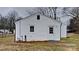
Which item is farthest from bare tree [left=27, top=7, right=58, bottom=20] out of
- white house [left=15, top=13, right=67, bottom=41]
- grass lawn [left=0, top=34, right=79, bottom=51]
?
grass lawn [left=0, top=34, right=79, bottom=51]

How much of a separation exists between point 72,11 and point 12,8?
0.73 metres

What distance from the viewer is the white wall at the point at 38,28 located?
7.27 metres

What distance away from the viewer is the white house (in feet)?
23.8

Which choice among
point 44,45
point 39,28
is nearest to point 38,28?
point 39,28

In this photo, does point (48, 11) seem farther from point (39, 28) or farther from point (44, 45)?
point (44, 45)

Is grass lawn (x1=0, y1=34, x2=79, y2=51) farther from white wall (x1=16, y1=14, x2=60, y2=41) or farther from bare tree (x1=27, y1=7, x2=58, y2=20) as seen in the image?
bare tree (x1=27, y1=7, x2=58, y2=20)

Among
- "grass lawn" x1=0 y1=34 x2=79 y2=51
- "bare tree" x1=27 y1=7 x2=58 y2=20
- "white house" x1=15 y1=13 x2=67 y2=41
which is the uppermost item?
"bare tree" x1=27 y1=7 x2=58 y2=20

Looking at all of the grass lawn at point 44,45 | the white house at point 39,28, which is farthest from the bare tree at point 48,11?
the grass lawn at point 44,45

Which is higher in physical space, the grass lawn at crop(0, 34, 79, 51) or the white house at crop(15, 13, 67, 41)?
the white house at crop(15, 13, 67, 41)

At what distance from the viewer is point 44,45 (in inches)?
287

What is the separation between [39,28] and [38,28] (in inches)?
0.5

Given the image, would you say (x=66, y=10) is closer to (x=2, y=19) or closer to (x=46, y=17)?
(x=46, y=17)
